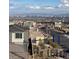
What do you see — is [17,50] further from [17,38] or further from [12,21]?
[12,21]

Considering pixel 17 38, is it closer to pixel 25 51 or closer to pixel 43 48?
pixel 25 51

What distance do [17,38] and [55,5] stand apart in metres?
0.44

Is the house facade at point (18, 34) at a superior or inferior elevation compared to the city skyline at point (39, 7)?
inferior

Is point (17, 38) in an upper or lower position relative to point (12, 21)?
lower

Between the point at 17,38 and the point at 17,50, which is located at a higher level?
the point at 17,38

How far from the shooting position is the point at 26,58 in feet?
5.00

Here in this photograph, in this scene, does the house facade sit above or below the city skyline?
below

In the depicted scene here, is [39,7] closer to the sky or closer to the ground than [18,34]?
closer to the sky

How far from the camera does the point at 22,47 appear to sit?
1.52 m

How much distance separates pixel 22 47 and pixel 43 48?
182 millimetres
